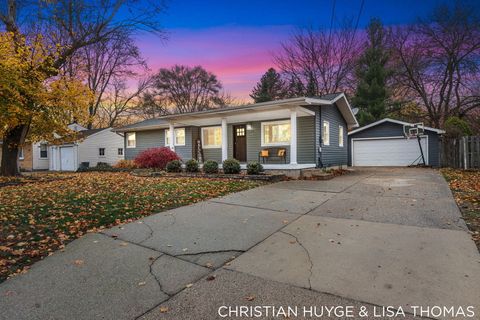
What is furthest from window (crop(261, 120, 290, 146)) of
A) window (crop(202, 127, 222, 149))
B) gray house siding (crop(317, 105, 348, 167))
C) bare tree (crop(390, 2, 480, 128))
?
bare tree (crop(390, 2, 480, 128))

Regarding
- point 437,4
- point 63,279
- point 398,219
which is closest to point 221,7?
point 398,219

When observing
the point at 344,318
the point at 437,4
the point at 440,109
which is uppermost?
the point at 437,4

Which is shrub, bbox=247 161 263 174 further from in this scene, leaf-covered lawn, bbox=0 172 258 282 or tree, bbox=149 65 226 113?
tree, bbox=149 65 226 113

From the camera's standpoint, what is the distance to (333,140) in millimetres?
Answer: 15555

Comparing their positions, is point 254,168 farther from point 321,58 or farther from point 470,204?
point 321,58

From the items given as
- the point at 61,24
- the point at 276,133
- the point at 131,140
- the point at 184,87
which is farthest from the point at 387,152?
the point at 184,87

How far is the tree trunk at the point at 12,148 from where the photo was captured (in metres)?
12.9

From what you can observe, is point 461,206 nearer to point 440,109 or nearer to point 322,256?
point 322,256

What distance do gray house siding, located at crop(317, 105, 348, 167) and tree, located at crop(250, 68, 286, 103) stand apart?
15846 mm

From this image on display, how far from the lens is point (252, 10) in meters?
13.4

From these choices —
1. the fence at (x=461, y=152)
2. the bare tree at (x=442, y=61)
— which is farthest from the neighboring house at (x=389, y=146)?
the bare tree at (x=442, y=61)

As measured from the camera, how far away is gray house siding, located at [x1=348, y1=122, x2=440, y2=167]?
17.1m

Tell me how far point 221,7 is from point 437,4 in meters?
19.7

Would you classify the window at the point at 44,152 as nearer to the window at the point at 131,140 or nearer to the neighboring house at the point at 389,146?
the window at the point at 131,140
